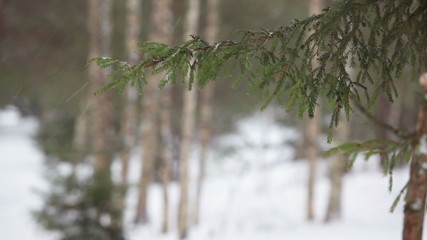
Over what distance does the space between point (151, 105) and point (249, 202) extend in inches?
281

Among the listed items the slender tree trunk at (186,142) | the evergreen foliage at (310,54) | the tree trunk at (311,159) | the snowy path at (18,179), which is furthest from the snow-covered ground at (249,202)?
the evergreen foliage at (310,54)

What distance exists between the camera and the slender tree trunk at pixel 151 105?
1127 cm

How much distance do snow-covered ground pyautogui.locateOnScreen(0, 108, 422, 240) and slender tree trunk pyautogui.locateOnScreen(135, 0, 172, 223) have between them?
439 millimetres

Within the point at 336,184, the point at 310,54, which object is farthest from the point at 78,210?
the point at 336,184

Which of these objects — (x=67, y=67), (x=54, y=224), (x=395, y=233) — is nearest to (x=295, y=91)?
(x=54, y=224)

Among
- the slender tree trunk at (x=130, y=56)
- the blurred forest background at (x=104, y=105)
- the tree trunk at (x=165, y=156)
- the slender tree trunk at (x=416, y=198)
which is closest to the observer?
the slender tree trunk at (x=416, y=198)

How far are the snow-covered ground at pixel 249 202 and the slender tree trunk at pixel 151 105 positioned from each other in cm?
44

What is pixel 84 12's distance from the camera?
15.1 meters

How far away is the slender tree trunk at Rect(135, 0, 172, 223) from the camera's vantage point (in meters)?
11.3

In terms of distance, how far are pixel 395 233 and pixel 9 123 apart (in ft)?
87.8

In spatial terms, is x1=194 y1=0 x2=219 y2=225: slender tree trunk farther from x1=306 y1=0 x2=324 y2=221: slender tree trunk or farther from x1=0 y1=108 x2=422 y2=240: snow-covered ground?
x1=306 y1=0 x2=324 y2=221: slender tree trunk

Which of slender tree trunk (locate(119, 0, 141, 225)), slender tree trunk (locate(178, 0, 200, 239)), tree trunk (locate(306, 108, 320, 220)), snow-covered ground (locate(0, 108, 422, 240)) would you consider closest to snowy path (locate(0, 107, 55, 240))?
snow-covered ground (locate(0, 108, 422, 240))

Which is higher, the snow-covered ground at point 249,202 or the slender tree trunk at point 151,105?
the slender tree trunk at point 151,105

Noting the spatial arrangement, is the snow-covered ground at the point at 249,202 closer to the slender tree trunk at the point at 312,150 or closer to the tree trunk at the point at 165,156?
the slender tree trunk at the point at 312,150
